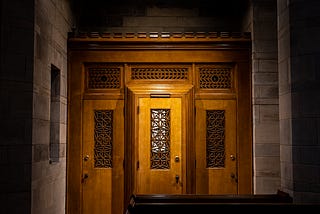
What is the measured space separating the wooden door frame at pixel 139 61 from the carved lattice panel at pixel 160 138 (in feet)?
0.76

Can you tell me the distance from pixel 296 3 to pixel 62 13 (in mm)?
2339

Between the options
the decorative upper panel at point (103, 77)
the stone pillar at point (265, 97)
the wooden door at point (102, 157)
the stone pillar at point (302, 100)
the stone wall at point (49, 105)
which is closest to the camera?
the stone pillar at point (302, 100)

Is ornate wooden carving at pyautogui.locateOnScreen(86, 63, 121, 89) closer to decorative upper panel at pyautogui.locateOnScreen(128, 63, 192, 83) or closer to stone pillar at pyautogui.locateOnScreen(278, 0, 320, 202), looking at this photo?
decorative upper panel at pyautogui.locateOnScreen(128, 63, 192, 83)

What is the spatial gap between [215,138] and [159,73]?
0.95 m

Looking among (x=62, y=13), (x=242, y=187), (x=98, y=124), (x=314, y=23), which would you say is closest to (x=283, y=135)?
(x=314, y=23)

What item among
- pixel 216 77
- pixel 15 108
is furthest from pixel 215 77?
pixel 15 108

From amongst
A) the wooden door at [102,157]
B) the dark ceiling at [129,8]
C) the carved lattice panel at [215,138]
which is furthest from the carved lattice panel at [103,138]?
the dark ceiling at [129,8]

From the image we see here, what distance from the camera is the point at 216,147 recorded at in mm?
4488

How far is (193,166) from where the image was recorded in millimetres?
4438

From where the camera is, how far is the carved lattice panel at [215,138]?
448cm

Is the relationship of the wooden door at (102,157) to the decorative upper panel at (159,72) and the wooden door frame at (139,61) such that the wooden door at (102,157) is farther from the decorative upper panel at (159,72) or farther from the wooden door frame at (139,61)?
the decorative upper panel at (159,72)

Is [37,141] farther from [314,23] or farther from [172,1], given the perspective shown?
[172,1]

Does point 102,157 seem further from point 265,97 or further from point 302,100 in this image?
point 302,100

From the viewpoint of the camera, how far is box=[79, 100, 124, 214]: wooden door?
4.41 metres
